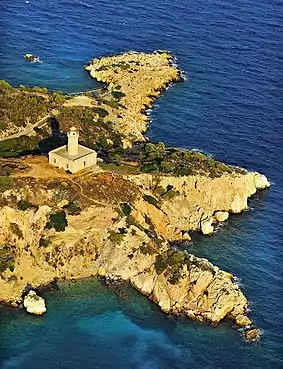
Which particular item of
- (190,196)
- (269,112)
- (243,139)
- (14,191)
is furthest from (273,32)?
(14,191)

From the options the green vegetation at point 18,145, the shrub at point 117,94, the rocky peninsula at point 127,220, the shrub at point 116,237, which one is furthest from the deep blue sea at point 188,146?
the green vegetation at point 18,145

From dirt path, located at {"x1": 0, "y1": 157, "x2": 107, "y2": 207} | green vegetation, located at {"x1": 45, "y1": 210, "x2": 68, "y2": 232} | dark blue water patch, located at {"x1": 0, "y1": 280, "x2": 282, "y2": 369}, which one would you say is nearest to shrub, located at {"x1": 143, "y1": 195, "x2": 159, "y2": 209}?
dirt path, located at {"x1": 0, "y1": 157, "x2": 107, "y2": 207}

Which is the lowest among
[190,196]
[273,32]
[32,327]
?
[32,327]

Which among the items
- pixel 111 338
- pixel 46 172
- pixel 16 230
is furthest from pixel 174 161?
pixel 111 338

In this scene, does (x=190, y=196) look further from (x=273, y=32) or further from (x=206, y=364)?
(x=273, y=32)

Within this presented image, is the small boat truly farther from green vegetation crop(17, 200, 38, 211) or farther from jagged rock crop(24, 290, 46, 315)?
jagged rock crop(24, 290, 46, 315)

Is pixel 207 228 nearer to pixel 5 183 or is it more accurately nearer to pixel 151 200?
pixel 151 200
